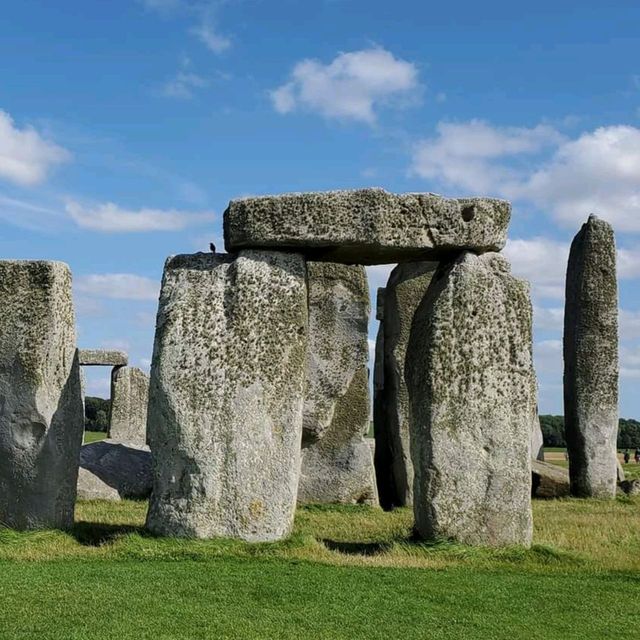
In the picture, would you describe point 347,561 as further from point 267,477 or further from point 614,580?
point 614,580

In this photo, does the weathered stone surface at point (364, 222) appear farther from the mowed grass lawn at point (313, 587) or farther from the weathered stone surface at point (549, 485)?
the weathered stone surface at point (549, 485)

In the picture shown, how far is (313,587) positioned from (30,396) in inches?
152

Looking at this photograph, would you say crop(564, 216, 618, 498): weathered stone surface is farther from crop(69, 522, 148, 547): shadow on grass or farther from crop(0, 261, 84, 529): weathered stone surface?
crop(0, 261, 84, 529): weathered stone surface

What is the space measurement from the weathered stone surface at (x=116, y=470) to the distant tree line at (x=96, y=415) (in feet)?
118

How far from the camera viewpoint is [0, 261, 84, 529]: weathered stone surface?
34.0ft

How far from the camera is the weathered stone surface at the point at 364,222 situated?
9969mm

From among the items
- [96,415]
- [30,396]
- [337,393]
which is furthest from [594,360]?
[96,415]

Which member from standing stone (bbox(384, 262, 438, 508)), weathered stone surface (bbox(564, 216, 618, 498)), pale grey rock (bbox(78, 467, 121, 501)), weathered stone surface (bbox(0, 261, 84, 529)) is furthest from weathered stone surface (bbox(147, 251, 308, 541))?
weathered stone surface (bbox(564, 216, 618, 498))

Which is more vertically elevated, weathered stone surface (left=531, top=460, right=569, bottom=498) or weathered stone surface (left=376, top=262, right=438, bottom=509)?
weathered stone surface (left=376, top=262, right=438, bottom=509)

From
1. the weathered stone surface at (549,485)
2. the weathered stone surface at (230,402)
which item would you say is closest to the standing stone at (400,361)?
the weathered stone surface at (549,485)

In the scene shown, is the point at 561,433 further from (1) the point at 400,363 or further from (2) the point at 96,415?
(1) the point at 400,363

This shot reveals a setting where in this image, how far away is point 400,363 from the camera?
15.6 metres

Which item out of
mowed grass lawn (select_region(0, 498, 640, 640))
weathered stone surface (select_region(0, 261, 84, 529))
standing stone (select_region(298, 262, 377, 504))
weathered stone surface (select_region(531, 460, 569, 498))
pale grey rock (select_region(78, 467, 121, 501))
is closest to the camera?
mowed grass lawn (select_region(0, 498, 640, 640))

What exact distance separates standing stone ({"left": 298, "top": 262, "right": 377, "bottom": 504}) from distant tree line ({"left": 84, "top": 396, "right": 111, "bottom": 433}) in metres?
38.5
